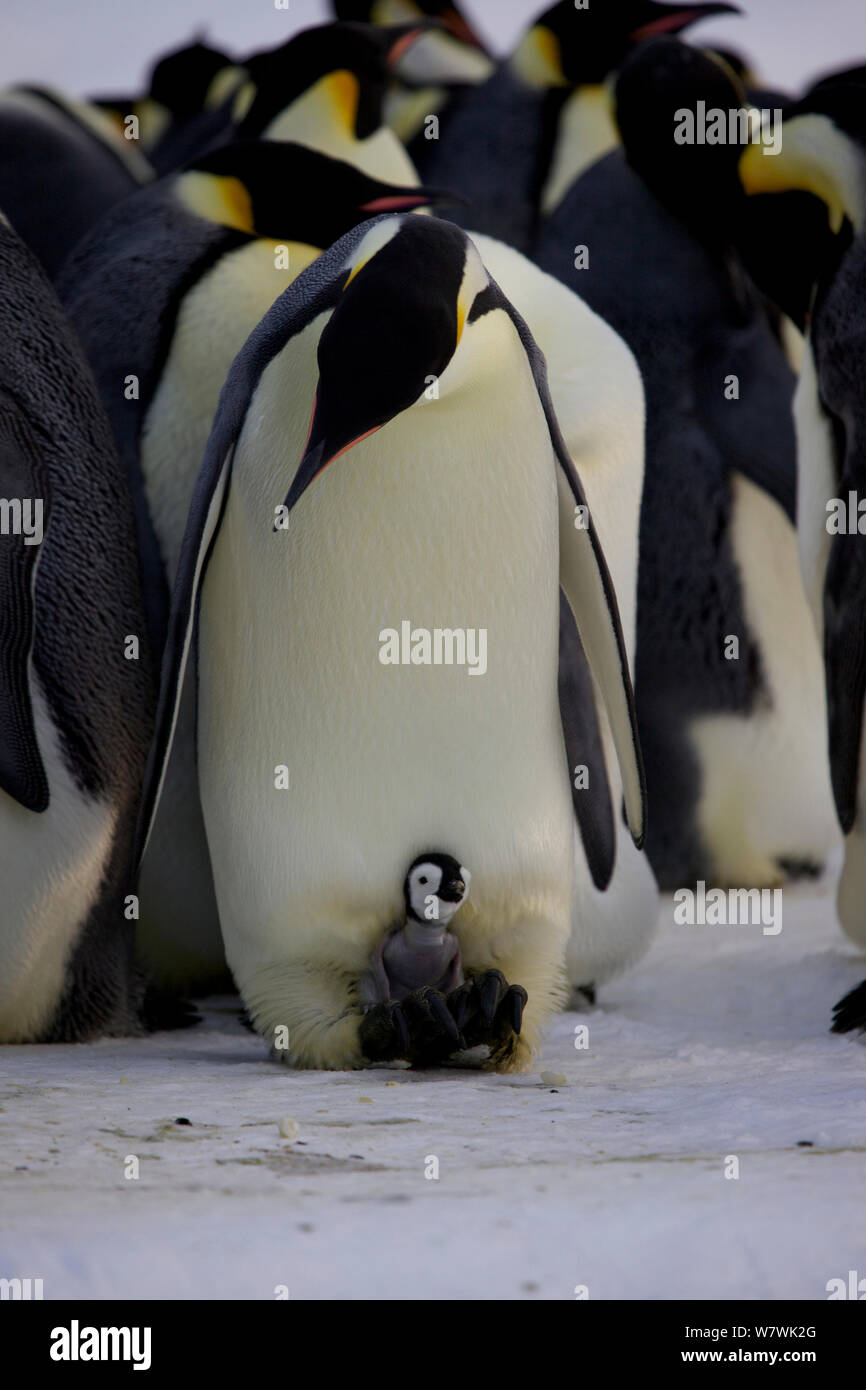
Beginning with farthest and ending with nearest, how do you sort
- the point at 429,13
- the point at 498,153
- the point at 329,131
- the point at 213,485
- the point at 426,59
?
1. the point at 429,13
2. the point at 426,59
3. the point at 498,153
4. the point at 329,131
5. the point at 213,485

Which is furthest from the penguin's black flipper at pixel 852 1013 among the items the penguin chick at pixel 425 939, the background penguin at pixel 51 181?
the background penguin at pixel 51 181

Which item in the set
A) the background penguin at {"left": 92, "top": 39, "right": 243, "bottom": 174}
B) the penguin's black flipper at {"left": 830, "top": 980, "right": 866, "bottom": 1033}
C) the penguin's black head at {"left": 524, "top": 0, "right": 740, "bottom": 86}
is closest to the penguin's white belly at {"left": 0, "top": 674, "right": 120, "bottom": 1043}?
the penguin's black flipper at {"left": 830, "top": 980, "right": 866, "bottom": 1033}

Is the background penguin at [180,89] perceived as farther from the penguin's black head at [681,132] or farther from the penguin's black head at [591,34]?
the penguin's black head at [681,132]

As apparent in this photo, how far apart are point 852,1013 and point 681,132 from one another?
1.94 meters

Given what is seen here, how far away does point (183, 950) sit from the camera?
8.33 feet

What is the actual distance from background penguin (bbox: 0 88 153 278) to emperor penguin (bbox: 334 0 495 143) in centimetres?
105

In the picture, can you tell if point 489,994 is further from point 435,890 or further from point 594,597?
point 594,597

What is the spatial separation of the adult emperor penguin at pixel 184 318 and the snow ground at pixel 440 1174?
0.83 ft

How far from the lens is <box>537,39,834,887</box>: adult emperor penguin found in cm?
351

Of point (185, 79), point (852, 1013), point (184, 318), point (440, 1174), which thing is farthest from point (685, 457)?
point (185, 79)

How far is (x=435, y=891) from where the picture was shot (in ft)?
6.60

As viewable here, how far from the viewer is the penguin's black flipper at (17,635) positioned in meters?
2.10

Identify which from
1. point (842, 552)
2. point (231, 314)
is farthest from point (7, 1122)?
point (842, 552)

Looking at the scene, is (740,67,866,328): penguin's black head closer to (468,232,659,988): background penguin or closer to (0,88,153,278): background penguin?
(468,232,659,988): background penguin
